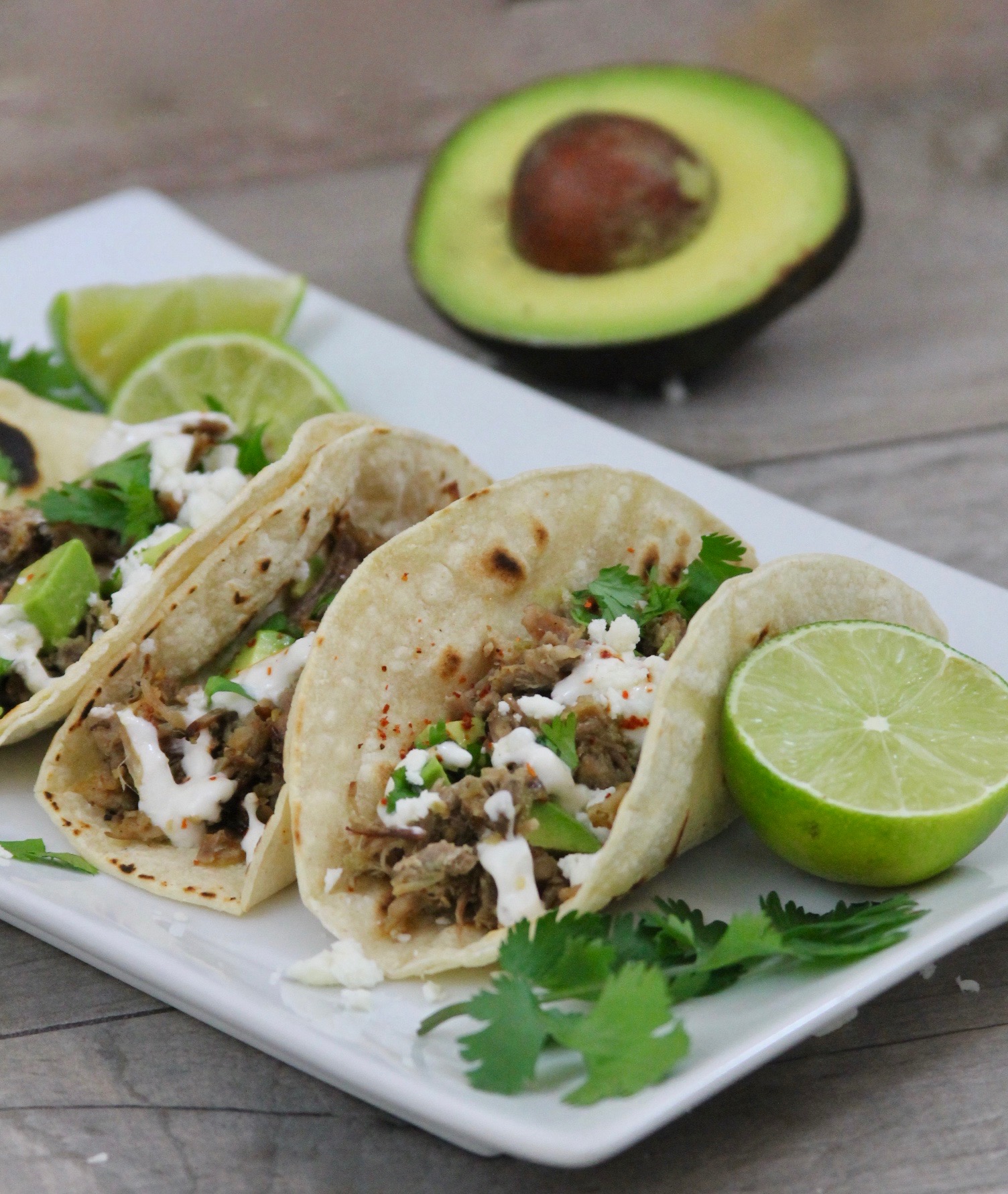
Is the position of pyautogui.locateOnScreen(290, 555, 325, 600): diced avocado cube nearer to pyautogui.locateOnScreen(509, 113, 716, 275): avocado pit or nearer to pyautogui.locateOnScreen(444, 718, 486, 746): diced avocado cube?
pyautogui.locateOnScreen(444, 718, 486, 746): diced avocado cube

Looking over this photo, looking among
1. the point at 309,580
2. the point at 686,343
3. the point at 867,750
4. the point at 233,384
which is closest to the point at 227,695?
the point at 309,580

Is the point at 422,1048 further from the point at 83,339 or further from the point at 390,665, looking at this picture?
the point at 83,339

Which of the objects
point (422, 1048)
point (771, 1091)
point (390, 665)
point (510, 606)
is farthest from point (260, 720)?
point (771, 1091)

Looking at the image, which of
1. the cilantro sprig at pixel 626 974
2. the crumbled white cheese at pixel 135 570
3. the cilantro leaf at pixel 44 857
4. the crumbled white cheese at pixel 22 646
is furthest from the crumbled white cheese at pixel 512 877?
the crumbled white cheese at pixel 22 646

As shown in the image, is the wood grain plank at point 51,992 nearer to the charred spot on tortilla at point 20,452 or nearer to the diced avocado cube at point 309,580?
the diced avocado cube at point 309,580

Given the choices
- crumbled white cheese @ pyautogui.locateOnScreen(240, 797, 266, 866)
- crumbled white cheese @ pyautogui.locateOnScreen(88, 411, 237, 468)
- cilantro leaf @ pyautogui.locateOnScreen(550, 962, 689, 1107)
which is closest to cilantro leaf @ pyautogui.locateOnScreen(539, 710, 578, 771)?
cilantro leaf @ pyautogui.locateOnScreen(550, 962, 689, 1107)
